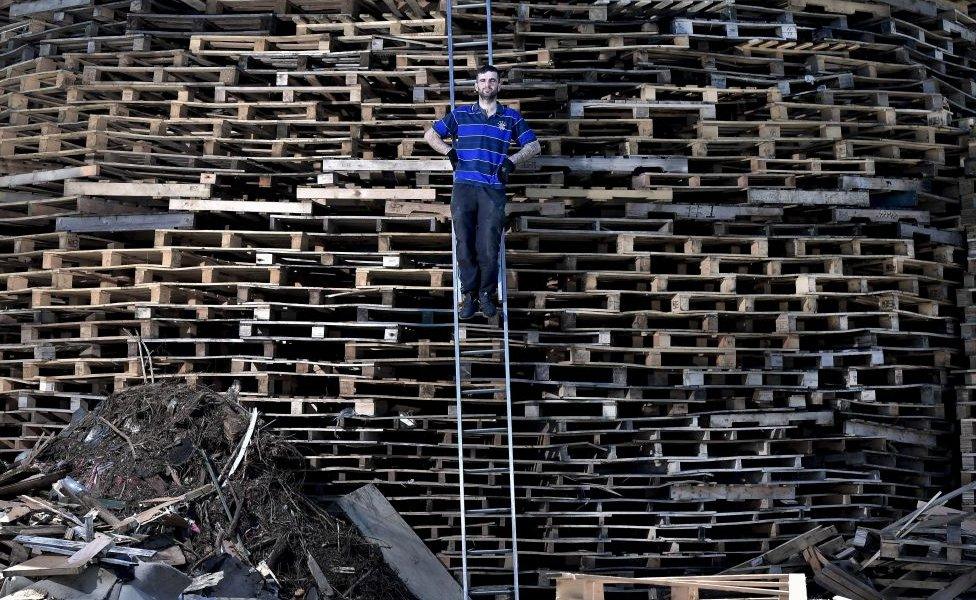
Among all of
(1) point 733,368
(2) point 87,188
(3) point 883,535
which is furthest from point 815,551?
(2) point 87,188

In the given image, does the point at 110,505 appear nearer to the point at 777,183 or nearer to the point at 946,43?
the point at 777,183

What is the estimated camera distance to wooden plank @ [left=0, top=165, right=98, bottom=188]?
9.82 m

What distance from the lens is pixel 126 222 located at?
9750 millimetres

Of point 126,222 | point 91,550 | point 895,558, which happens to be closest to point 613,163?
point 895,558

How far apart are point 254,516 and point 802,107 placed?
5808 mm

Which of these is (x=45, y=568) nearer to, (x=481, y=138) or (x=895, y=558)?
(x=481, y=138)

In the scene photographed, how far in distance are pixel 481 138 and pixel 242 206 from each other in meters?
2.41

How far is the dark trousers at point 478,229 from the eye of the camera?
8.33 m

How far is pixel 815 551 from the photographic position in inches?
360

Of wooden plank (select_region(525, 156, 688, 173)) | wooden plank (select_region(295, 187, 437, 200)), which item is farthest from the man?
wooden plank (select_region(525, 156, 688, 173))

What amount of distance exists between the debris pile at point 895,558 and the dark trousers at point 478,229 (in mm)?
3104

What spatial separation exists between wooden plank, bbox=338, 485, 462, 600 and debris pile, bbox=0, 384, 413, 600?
120mm

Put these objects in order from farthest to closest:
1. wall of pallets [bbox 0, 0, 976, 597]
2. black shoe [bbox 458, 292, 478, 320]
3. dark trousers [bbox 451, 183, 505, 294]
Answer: wall of pallets [bbox 0, 0, 976, 597] < black shoe [bbox 458, 292, 478, 320] < dark trousers [bbox 451, 183, 505, 294]

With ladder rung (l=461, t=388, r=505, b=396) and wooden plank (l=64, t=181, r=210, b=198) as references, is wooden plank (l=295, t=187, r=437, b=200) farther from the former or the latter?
Answer: ladder rung (l=461, t=388, r=505, b=396)
